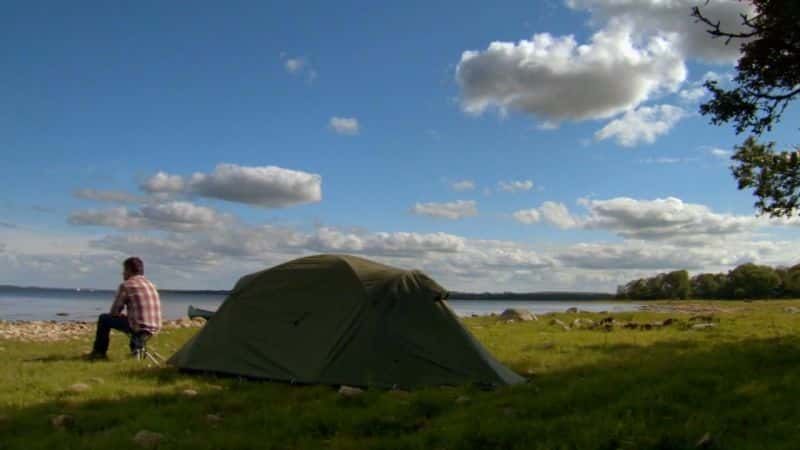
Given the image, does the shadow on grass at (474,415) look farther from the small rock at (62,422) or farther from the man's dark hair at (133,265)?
the man's dark hair at (133,265)

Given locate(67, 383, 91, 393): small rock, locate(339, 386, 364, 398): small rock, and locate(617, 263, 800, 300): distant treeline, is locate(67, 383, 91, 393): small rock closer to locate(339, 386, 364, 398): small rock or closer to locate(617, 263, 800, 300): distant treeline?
locate(339, 386, 364, 398): small rock

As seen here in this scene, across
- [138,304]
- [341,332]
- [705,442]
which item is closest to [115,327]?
[138,304]

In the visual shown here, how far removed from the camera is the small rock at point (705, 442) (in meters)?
6.56

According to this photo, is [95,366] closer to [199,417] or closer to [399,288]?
[199,417]

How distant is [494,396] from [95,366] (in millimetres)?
8044

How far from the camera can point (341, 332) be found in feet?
37.1

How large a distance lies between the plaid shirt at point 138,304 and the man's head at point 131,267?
12 centimetres

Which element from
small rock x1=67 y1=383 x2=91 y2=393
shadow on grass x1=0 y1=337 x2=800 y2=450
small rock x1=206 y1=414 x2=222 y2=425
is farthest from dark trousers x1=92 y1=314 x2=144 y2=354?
small rock x1=206 y1=414 x2=222 y2=425

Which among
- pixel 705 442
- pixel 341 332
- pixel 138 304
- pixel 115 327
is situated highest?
pixel 138 304

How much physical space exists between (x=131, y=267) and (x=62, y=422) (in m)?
6.64

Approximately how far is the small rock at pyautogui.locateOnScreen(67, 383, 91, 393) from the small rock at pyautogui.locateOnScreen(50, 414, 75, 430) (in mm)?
1927

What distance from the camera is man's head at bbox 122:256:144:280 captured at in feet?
46.5

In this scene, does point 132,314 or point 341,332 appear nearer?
point 341,332

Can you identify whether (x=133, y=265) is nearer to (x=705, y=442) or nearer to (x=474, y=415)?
(x=474, y=415)
